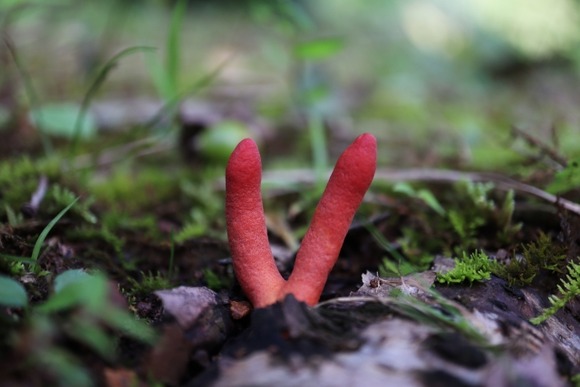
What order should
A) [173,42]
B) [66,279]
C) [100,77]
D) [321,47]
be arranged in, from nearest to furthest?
[66,279], [100,77], [173,42], [321,47]

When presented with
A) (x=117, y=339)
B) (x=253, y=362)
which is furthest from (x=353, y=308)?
(x=117, y=339)

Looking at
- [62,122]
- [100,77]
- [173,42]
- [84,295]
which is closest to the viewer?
[84,295]

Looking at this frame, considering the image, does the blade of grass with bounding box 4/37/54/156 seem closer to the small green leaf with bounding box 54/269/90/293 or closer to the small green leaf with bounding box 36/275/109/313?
the small green leaf with bounding box 54/269/90/293

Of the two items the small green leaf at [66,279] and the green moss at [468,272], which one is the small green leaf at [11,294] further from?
the green moss at [468,272]

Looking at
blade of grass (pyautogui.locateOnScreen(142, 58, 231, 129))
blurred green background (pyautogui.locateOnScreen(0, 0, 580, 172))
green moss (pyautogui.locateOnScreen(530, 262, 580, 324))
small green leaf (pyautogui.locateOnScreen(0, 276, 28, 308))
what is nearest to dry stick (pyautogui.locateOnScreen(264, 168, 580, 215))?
blurred green background (pyautogui.locateOnScreen(0, 0, 580, 172))

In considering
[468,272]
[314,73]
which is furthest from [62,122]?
[314,73]

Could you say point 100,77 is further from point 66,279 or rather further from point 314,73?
point 314,73

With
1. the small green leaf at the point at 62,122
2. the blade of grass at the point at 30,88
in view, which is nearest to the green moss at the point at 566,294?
the blade of grass at the point at 30,88
